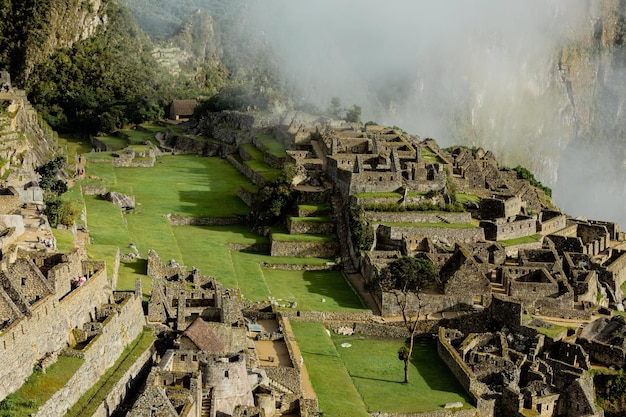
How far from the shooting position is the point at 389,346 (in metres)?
45.0

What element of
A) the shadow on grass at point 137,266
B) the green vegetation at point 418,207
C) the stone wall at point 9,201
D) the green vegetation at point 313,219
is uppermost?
the green vegetation at point 418,207

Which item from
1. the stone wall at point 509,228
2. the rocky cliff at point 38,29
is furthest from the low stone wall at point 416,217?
the rocky cliff at point 38,29

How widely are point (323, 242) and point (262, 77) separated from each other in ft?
227

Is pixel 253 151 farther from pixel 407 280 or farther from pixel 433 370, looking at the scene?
pixel 433 370

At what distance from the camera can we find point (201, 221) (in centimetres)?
6119

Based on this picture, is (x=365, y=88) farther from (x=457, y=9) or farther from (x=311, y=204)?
(x=311, y=204)

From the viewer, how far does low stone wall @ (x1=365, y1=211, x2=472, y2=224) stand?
2211 inches

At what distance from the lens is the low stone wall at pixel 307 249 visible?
5575cm

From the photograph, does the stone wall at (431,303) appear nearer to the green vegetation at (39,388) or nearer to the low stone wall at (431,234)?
the low stone wall at (431,234)

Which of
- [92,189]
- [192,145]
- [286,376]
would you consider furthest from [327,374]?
[192,145]

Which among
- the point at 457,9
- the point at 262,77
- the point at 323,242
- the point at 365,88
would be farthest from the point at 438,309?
the point at 457,9

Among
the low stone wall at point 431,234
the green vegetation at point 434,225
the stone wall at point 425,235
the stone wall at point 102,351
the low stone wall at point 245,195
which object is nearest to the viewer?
the stone wall at point 102,351

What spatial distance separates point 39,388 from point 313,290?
24.4 m

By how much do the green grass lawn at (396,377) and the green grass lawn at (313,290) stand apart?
2.78 metres
